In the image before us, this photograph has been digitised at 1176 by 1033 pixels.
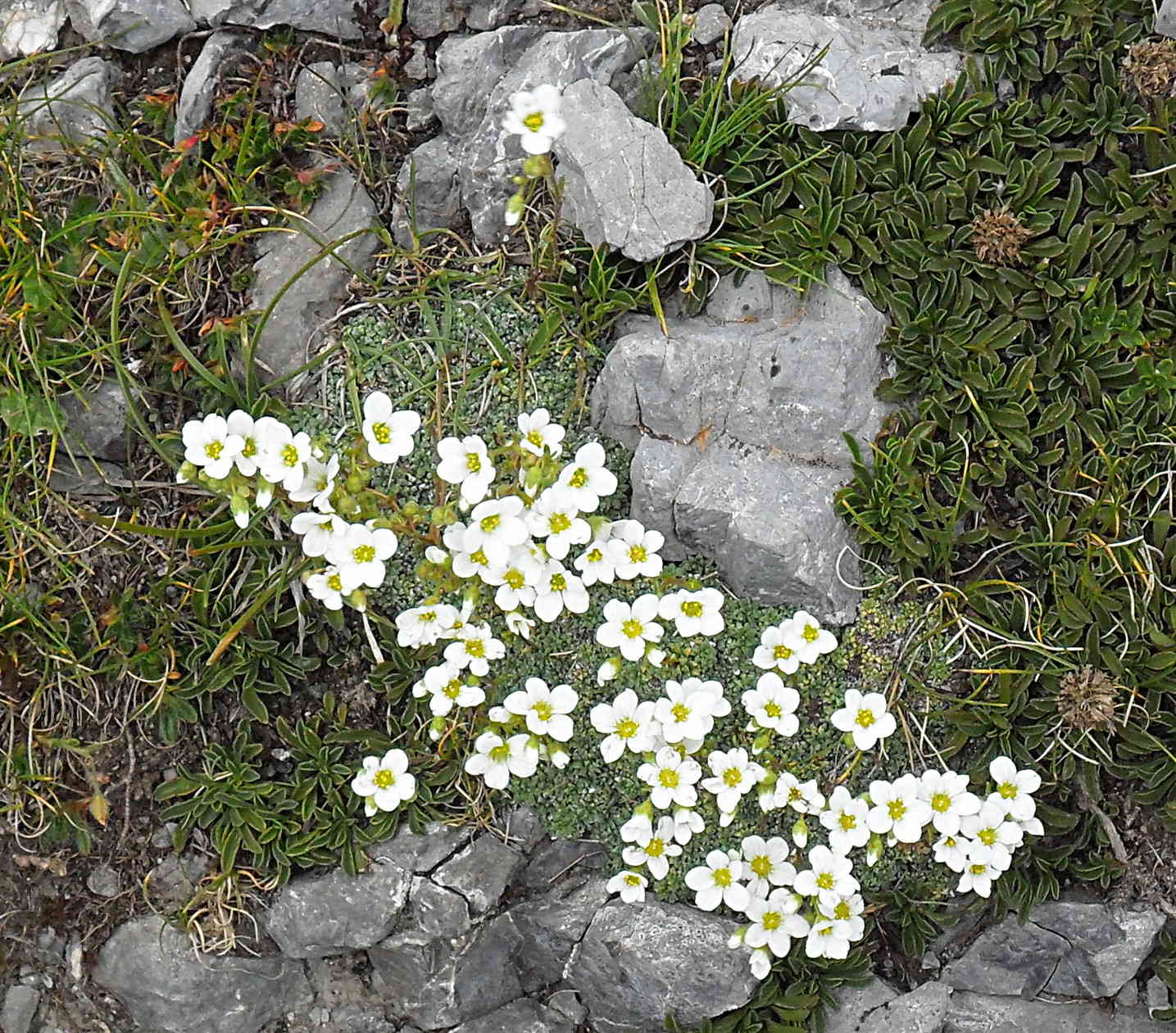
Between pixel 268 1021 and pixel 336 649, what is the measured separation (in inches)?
58.3

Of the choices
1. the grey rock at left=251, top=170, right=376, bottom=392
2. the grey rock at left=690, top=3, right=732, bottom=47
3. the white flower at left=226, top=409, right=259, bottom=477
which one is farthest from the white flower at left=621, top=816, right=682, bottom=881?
the grey rock at left=690, top=3, right=732, bottom=47

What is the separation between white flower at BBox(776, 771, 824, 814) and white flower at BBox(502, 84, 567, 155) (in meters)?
2.34

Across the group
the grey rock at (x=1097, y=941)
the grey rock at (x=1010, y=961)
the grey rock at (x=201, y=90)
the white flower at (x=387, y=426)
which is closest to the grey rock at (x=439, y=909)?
the white flower at (x=387, y=426)

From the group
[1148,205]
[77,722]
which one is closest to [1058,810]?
[1148,205]

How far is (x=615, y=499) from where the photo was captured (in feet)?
13.6

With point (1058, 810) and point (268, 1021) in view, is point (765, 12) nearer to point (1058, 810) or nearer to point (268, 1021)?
point (1058, 810)

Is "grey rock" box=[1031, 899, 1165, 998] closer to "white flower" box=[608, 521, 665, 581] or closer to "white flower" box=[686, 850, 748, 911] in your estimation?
"white flower" box=[686, 850, 748, 911]

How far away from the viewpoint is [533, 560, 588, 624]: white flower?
3.80 metres

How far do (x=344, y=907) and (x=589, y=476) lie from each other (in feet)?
6.12

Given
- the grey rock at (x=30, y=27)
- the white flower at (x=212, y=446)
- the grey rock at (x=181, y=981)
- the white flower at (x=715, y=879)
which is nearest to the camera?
the white flower at (x=212, y=446)

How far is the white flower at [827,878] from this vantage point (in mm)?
3844

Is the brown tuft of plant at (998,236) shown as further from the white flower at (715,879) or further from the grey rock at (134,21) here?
the grey rock at (134,21)

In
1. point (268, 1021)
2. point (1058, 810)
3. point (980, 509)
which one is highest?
point (980, 509)

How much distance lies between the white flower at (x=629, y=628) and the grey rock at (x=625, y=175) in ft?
4.12
